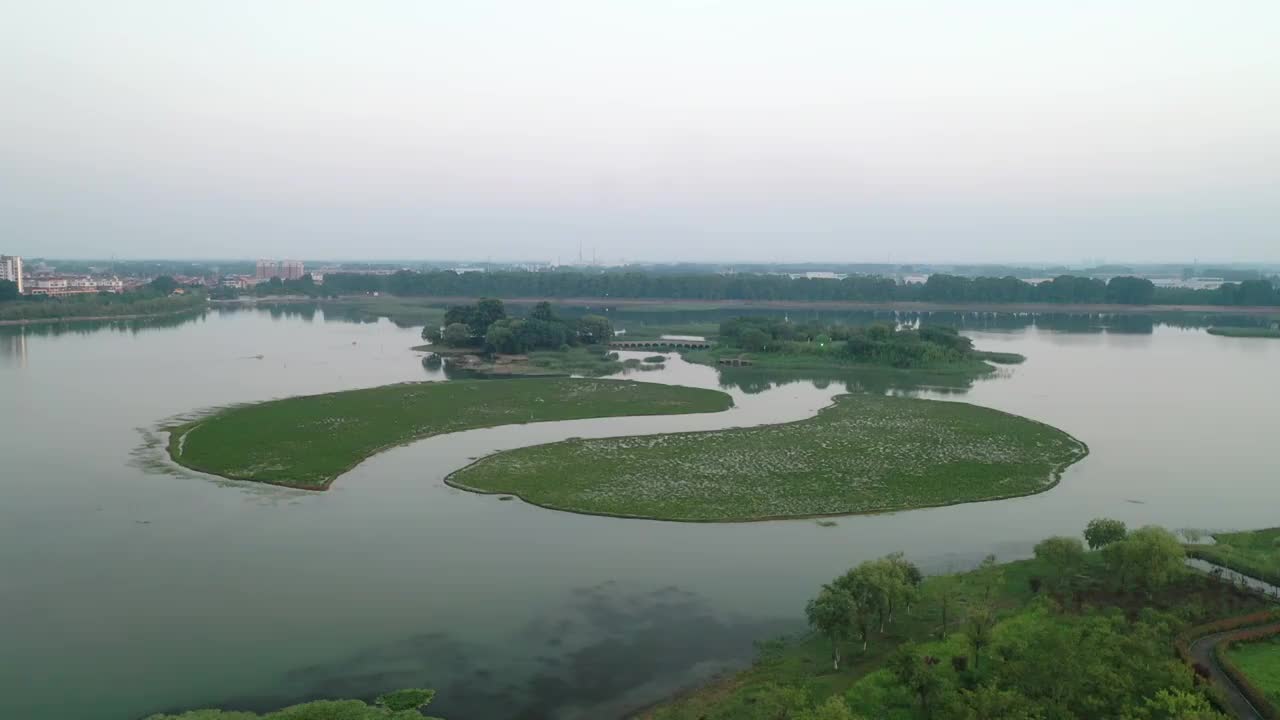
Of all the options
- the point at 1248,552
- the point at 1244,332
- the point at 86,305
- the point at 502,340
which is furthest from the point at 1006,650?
the point at 86,305

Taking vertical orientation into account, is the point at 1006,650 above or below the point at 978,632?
below

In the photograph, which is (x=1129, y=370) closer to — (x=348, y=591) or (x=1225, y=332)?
(x=1225, y=332)

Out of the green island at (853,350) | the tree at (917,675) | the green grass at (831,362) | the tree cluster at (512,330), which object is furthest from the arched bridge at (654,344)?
the tree at (917,675)

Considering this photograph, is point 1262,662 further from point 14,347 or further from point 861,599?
point 14,347

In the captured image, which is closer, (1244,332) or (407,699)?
(407,699)

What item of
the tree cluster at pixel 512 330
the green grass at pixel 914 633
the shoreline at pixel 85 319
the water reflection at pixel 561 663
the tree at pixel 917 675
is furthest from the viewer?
the shoreline at pixel 85 319

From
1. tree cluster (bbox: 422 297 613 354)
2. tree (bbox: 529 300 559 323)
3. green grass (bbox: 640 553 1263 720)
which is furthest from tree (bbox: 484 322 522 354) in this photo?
green grass (bbox: 640 553 1263 720)

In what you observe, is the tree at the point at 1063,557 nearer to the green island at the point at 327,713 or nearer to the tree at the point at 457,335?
the green island at the point at 327,713
